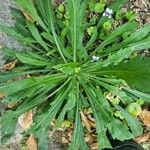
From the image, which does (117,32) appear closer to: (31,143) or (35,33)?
(35,33)

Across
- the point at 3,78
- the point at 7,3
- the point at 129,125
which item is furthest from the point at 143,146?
the point at 7,3

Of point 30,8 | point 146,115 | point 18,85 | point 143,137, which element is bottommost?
point 143,137

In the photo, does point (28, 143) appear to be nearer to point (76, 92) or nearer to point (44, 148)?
point (44, 148)

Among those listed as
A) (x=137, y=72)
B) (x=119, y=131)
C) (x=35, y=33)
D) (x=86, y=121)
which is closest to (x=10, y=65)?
(x=35, y=33)

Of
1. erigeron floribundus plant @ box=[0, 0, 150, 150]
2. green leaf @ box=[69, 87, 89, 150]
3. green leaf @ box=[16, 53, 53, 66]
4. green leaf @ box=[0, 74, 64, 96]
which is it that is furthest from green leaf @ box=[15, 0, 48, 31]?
green leaf @ box=[69, 87, 89, 150]

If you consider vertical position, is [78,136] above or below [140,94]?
below
